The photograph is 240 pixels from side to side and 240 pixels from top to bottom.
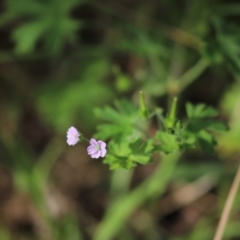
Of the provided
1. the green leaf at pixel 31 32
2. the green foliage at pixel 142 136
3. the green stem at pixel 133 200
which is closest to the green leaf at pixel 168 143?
the green foliage at pixel 142 136

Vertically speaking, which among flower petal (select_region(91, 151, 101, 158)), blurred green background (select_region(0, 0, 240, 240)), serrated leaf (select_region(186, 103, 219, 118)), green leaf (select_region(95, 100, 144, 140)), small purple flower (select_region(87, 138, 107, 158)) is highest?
blurred green background (select_region(0, 0, 240, 240))

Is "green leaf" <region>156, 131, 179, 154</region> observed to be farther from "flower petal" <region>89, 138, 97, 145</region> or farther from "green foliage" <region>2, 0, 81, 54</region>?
"green foliage" <region>2, 0, 81, 54</region>

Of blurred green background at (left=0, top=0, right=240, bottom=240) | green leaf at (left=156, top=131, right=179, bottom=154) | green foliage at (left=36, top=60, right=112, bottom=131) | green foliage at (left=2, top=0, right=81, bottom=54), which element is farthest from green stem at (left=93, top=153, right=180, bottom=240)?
green leaf at (left=156, top=131, right=179, bottom=154)

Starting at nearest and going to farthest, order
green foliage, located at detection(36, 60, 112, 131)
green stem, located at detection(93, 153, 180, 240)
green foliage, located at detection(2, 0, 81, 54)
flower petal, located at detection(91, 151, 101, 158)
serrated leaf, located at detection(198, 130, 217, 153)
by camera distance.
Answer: flower petal, located at detection(91, 151, 101, 158) → serrated leaf, located at detection(198, 130, 217, 153) → green foliage, located at detection(2, 0, 81, 54) → green stem, located at detection(93, 153, 180, 240) → green foliage, located at detection(36, 60, 112, 131)

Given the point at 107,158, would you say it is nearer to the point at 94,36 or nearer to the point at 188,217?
the point at 188,217

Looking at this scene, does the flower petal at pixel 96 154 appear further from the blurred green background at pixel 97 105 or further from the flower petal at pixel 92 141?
the blurred green background at pixel 97 105

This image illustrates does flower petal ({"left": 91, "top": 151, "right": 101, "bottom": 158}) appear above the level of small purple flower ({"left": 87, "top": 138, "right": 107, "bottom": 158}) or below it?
below

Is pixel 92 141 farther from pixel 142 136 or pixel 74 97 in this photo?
pixel 74 97
